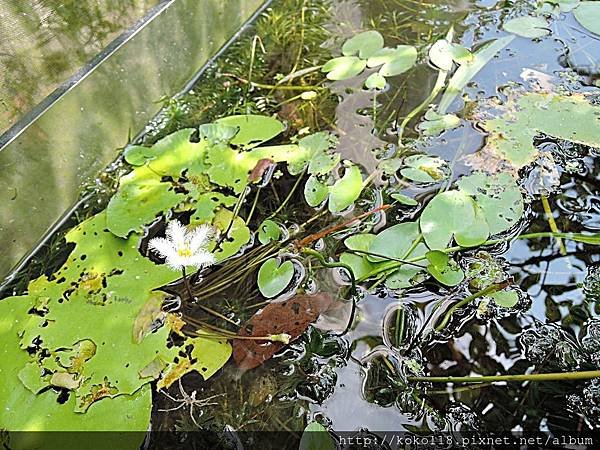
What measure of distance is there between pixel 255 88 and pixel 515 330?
106 cm

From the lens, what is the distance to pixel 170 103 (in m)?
1.63

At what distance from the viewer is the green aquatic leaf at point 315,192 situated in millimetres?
1317

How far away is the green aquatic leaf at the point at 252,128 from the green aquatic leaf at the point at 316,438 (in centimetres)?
82

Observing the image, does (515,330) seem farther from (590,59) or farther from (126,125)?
(126,125)

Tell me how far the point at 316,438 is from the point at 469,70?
1.16 metres

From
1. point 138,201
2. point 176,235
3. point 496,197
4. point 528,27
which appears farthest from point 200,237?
point 528,27

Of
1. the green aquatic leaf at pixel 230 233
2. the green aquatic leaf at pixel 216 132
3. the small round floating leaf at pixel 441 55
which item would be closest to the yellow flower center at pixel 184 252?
the green aquatic leaf at pixel 230 233

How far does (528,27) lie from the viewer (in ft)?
5.47

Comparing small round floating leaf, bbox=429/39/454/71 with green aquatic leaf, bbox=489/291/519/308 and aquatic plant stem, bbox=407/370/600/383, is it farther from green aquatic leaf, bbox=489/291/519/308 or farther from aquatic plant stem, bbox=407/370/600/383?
aquatic plant stem, bbox=407/370/600/383

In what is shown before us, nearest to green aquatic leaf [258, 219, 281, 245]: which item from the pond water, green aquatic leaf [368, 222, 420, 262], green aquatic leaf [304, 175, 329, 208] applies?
the pond water

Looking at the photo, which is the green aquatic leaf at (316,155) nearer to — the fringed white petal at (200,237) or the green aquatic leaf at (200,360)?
the fringed white petal at (200,237)

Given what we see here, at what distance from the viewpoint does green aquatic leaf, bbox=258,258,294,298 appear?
3.75 ft

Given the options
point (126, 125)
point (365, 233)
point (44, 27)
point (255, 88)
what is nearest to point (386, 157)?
point (365, 233)

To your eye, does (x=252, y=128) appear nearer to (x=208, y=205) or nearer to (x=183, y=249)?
(x=208, y=205)
